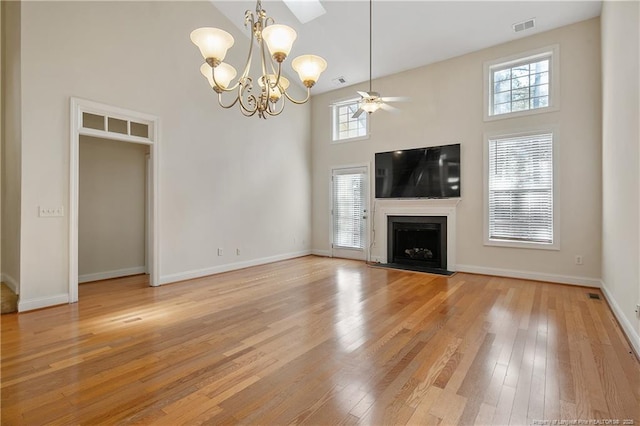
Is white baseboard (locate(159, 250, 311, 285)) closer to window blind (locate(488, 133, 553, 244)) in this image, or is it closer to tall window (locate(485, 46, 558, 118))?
window blind (locate(488, 133, 553, 244))

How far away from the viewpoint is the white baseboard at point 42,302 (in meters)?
3.58

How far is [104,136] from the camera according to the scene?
13.9 feet

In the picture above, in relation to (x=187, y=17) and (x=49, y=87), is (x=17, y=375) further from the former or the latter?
(x=187, y=17)

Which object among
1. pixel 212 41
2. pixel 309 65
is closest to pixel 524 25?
pixel 309 65

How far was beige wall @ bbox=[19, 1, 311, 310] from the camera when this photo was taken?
12.2ft

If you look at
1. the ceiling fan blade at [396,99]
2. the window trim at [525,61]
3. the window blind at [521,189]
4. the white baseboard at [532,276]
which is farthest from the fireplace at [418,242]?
the ceiling fan blade at [396,99]

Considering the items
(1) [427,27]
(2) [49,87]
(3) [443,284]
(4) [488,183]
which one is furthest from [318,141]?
(2) [49,87]

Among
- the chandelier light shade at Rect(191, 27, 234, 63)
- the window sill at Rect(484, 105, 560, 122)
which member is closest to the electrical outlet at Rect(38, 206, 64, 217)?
the chandelier light shade at Rect(191, 27, 234, 63)

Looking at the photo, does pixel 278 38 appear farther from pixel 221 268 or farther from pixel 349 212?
pixel 349 212

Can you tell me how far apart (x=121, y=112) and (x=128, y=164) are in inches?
57.7

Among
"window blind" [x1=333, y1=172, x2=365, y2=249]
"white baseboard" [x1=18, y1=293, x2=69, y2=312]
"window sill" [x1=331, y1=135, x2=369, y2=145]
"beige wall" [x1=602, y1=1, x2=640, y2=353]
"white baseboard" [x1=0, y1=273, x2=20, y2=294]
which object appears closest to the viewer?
"beige wall" [x1=602, y1=1, x2=640, y2=353]

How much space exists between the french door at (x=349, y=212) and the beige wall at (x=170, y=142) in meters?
0.78

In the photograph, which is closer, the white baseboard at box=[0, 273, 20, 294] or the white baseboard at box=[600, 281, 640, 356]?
the white baseboard at box=[600, 281, 640, 356]

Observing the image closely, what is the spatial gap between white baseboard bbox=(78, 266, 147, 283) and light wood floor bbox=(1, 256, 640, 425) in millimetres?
1102
